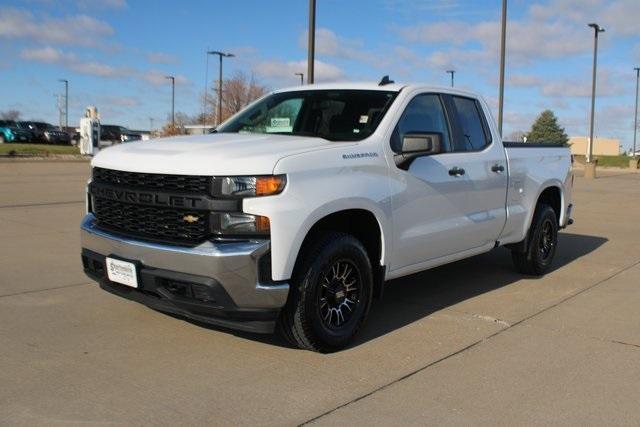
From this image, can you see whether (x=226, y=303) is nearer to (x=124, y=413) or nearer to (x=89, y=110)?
(x=124, y=413)

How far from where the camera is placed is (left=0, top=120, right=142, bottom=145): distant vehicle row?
51.2m

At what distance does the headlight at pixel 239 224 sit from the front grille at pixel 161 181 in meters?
0.20

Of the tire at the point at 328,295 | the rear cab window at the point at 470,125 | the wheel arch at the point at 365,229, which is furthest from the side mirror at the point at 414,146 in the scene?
the rear cab window at the point at 470,125

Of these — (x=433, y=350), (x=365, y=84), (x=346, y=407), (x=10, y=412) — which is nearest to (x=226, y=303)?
(x=346, y=407)

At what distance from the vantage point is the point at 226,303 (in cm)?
404

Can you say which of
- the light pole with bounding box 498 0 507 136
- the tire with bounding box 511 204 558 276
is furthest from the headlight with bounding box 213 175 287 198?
the light pole with bounding box 498 0 507 136

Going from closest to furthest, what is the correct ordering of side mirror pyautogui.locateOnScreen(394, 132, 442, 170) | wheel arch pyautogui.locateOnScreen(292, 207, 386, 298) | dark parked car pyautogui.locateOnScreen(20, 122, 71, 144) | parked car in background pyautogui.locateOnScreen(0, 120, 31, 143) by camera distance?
wheel arch pyautogui.locateOnScreen(292, 207, 386, 298), side mirror pyautogui.locateOnScreen(394, 132, 442, 170), parked car in background pyautogui.locateOnScreen(0, 120, 31, 143), dark parked car pyautogui.locateOnScreen(20, 122, 71, 144)

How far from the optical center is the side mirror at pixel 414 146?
4.89 m

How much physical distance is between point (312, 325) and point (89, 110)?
31.8m

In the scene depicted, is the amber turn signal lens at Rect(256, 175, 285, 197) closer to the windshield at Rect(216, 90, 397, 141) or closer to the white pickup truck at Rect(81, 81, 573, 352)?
the white pickup truck at Rect(81, 81, 573, 352)

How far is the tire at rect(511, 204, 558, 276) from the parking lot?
32 cm

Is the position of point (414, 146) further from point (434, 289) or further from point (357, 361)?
point (434, 289)

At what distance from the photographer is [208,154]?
4156 millimetres

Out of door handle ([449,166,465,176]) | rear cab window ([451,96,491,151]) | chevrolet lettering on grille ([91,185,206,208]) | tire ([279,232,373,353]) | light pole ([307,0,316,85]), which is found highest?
light pole ([307,0,316,85])
